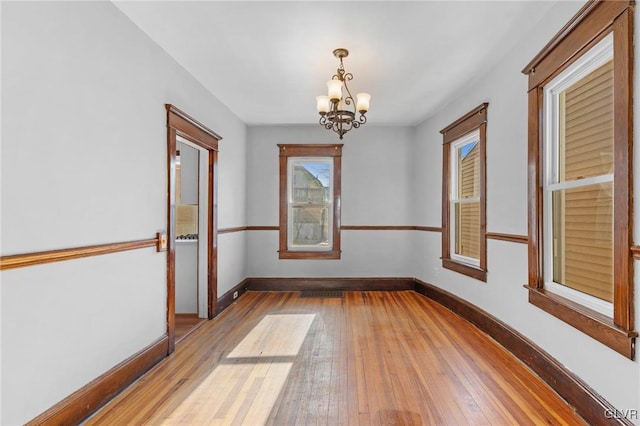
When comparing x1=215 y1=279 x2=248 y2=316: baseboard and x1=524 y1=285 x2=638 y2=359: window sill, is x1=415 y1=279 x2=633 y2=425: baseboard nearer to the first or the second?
x1=524 y1=285 x2=638 y2=359: window sill

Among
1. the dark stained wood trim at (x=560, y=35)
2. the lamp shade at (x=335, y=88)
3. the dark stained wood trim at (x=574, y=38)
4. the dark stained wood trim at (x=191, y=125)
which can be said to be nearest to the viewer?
the dark stained wood trim at (x=574, y=38)

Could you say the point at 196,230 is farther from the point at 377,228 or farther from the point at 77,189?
the point at 377,228

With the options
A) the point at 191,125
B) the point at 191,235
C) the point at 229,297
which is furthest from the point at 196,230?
the point at 191,125

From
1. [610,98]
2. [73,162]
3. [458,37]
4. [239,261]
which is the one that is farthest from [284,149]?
[610,98]

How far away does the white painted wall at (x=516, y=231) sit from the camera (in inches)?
76.2

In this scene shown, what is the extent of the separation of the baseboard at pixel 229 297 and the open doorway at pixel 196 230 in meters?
0.19

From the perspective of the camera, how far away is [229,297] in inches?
184

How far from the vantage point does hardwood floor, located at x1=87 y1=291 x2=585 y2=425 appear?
2102mm

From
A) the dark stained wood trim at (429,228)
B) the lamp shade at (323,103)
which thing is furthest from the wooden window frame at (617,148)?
the dark stained wood trim at (429,228)

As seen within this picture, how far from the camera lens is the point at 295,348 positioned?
10.3 ft

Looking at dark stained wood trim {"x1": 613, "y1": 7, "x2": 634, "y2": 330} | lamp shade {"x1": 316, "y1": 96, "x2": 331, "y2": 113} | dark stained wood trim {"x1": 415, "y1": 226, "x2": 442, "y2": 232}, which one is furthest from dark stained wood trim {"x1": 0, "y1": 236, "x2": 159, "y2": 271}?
dark stained wood trim {"x1": 415, "y1": 226, "x2": 442, "y2": 232}

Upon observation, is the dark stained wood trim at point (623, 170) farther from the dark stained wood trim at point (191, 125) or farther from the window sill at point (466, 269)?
the dark stained wood trim at point (191, 125)

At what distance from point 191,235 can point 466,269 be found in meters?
3.26

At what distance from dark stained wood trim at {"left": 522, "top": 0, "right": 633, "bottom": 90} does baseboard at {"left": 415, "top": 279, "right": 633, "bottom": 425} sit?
2009 mm
